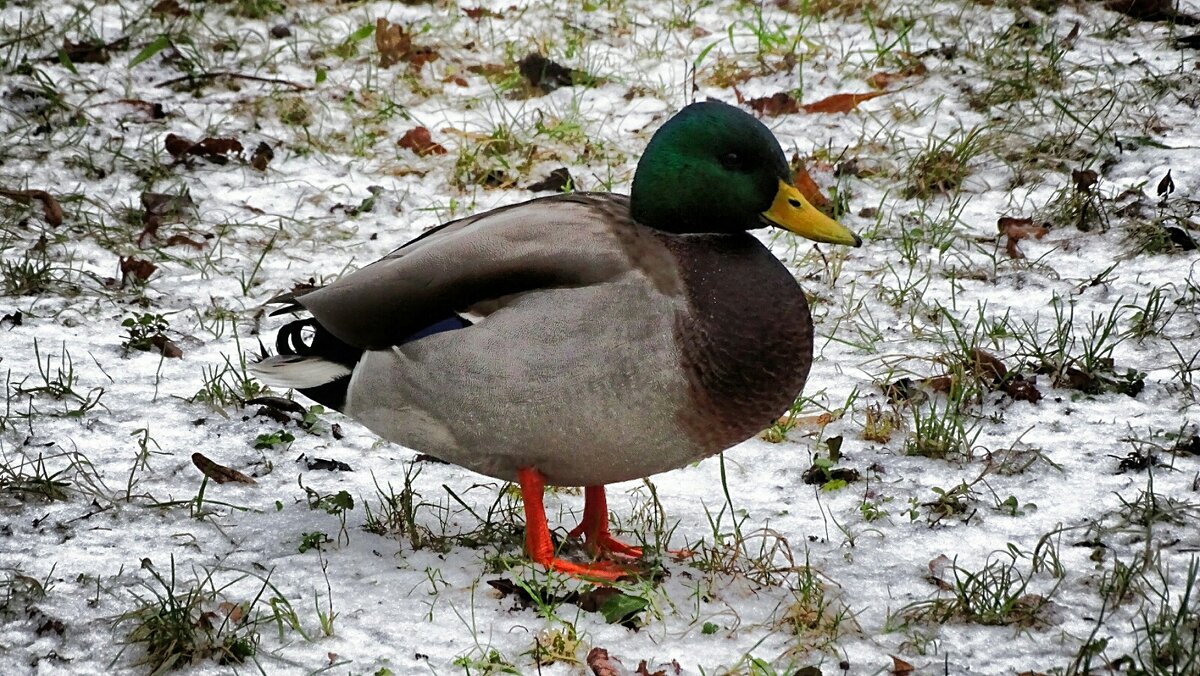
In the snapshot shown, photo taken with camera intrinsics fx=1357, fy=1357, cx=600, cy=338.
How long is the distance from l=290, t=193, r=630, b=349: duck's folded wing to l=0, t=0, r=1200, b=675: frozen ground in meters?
0.49

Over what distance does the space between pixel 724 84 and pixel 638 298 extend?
350 centimetres

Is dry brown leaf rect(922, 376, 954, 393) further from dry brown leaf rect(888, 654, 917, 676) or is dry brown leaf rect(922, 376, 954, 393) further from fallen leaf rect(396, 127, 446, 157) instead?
fallen leaf rect(396, 127, 446, 157)

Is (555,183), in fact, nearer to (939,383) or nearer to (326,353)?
(939,383)

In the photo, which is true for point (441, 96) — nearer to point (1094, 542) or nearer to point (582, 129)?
point (582, 129)

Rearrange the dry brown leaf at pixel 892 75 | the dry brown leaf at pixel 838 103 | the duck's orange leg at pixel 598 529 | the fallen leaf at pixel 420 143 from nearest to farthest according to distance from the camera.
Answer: the duck's orange leg at pixel 598 529 < the fallen leaf at pixel 420 143 < the dry brown leaf at pixel 838 103 < the dry brown leaf at pixel 892 75

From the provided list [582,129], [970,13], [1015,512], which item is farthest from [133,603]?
[970,13]

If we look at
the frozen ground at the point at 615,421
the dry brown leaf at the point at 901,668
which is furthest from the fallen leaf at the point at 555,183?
the dry brown leaf at the point at 901,668

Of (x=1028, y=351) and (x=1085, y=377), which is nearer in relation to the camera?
(x=1085, y=377)

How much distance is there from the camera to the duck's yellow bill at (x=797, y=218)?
3311mm

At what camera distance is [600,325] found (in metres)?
3.09

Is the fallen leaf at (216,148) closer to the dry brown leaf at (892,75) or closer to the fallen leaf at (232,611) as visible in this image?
the dry brown leaf at (892,75)

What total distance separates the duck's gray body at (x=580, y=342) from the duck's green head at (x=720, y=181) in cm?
6

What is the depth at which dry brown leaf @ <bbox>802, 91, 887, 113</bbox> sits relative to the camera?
20.0 feet

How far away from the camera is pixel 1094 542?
331 cm
